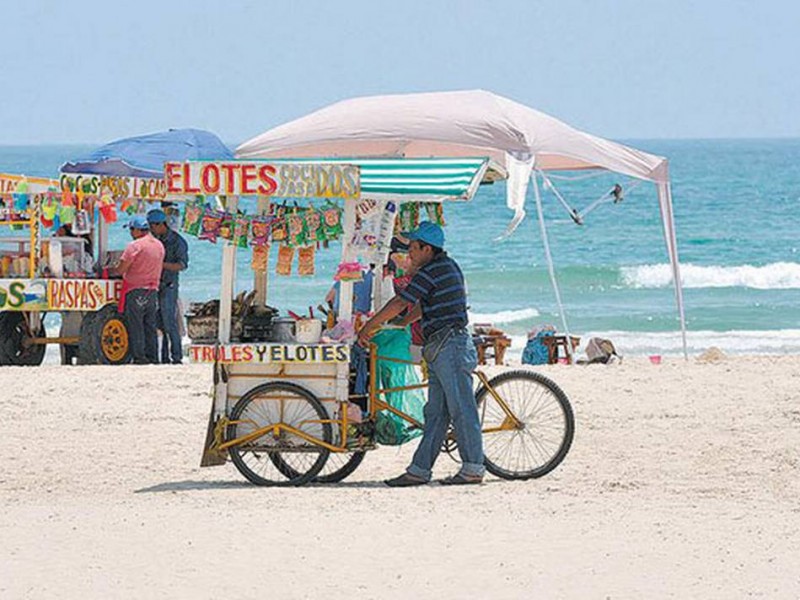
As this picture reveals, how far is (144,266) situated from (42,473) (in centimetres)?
423

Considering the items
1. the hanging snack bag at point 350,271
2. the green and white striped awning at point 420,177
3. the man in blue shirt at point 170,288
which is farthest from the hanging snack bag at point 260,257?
the man in blue shirt at point 170,288

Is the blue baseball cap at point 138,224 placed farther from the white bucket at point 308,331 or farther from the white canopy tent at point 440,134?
the white bucket at point 308,331

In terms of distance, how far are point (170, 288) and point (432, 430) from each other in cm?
652

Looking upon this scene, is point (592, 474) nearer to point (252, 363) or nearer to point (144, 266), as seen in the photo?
point (252, 363)

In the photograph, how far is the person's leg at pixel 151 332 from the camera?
46.0 ft

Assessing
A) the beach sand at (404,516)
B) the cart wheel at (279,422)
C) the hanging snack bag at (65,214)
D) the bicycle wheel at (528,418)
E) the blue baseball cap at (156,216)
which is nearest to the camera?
the beach sand at (404,516)

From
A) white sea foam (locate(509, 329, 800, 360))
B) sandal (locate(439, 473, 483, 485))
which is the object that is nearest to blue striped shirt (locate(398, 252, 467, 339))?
sandal (locate(439, 473, 483, 485))

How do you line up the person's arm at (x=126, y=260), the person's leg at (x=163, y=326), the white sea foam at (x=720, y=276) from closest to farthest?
the person's arm at (x=126, y=260), the person's leg at (x=163, y=326), the white sea foam at (x=720, y=276)

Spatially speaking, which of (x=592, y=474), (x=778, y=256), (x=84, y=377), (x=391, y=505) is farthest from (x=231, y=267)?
(x=778, y=256)

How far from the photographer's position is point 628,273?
35.1 m

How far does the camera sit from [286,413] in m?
8.94

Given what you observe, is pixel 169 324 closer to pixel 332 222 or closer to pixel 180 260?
pixel 180 260

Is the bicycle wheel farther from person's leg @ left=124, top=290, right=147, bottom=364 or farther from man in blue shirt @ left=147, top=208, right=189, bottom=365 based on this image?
man in blue shirt @ left=147, top=208, right=189, bottom=365

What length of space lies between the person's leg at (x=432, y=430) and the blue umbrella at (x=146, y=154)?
7.30 metres
